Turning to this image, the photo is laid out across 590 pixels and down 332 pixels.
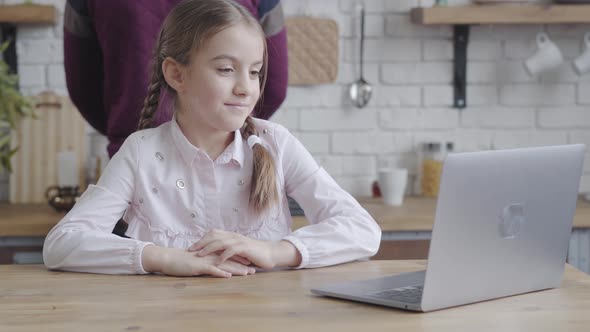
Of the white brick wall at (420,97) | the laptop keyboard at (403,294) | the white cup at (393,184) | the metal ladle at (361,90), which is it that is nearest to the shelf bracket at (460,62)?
the white brick wall at (420,97)

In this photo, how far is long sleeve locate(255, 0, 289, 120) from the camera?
6.84 ft

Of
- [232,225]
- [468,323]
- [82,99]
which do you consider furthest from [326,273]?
[82,99]

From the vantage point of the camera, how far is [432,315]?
3.86 feet

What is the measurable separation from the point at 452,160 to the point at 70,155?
2.05 metres

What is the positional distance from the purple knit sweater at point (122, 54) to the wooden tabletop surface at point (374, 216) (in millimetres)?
494

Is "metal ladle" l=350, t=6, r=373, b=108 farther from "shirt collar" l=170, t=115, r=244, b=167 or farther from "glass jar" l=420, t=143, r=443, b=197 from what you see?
"shirt collar" l=170, t=115, r=244, b=167

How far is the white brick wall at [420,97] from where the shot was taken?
3.10 metres

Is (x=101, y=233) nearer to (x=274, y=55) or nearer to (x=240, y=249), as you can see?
(x=240, y=249)

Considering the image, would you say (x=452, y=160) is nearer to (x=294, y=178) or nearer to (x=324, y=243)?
(x=324, y=243)

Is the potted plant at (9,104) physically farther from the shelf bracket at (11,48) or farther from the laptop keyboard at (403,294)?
the laptop keyboard at (403,294)

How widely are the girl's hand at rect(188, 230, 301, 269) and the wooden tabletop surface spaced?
3.33ft

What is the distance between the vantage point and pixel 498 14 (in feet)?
9.62

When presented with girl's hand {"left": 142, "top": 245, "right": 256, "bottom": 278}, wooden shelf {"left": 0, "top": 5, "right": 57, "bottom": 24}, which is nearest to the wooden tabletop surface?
wooden shelf {"left": 0, "top": 5, "right": 57, "bottom": 24}

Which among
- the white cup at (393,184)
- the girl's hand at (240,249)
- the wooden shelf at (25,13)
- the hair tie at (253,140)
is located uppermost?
the wooden shelf at (25,13)
